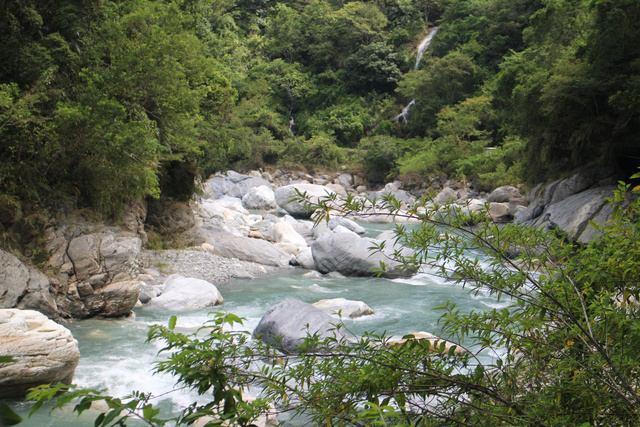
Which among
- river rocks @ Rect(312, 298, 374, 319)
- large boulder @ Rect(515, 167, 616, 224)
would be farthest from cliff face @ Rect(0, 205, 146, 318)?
large boulder @ Rect(515, 167, 616, 224)

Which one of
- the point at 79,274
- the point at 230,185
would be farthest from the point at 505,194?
the point at 79,274

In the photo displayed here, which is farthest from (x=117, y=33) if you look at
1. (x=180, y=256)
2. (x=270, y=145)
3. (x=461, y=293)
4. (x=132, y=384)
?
(x=270, y=145)

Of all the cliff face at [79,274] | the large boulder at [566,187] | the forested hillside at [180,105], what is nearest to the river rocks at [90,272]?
the cliff face at [79,274]

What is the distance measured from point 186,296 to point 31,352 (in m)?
3.48

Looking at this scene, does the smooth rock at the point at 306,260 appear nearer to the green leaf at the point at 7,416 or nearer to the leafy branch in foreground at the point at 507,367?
the leafy branch in foreground at the point at 507,367

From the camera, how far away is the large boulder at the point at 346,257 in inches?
404

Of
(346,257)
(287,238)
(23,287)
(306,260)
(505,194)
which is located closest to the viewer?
(23,287)

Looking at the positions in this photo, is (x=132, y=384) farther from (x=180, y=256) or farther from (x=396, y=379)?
(x=180, y=256)

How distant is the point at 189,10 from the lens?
1132 cm

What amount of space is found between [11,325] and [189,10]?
9266 millimetres

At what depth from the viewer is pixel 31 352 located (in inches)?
166

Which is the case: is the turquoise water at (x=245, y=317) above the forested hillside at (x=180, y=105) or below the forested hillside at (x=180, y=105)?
below

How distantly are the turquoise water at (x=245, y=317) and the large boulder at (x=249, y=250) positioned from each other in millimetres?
767

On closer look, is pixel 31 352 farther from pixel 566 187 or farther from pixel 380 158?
pixel 380 158
